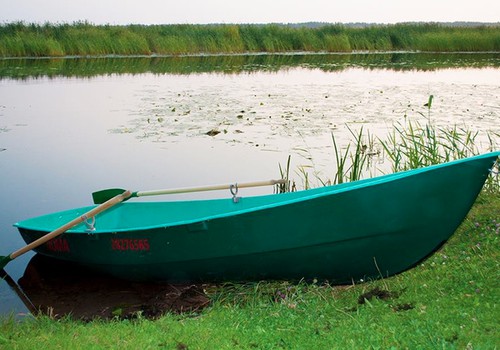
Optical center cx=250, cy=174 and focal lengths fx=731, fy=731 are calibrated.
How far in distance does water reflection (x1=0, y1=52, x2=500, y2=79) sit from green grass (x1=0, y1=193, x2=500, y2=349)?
17.8 m

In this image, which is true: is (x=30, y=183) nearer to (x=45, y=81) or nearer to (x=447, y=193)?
(x=447, y=193)

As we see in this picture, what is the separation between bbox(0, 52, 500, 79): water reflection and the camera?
76.2 feet

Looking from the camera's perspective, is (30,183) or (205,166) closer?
(30,183)

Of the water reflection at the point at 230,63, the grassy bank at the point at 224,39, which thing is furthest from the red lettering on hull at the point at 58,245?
the grassy bank at the point at 224,39

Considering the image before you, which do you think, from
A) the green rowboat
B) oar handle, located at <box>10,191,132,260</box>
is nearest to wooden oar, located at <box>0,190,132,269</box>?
oar handle, located at <box>10,191,132,260</box>

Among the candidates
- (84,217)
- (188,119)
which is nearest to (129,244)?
(84,217)

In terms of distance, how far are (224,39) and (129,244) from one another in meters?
24.7

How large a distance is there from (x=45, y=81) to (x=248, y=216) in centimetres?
1673

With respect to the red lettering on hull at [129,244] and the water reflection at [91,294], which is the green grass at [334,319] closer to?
the water reflection at [91,294]

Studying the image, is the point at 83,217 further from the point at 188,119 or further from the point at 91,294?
the point at 188,119

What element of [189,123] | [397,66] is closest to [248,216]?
[189,123]

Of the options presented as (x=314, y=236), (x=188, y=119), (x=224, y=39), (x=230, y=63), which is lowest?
(x=188, y=119)

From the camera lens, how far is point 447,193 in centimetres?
469

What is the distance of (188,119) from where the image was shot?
14.0 m
